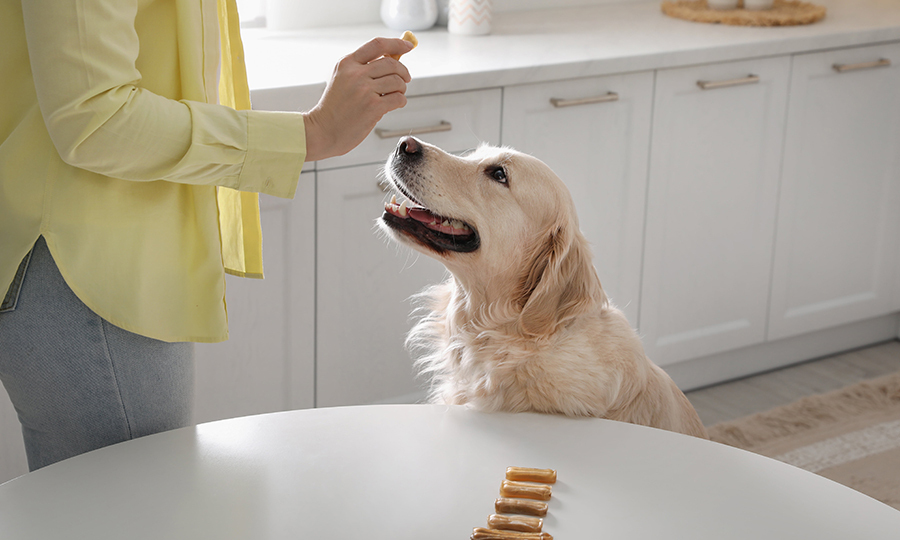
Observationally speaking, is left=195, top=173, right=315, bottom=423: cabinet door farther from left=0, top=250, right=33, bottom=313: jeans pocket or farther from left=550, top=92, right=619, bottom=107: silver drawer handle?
left=0, top=250, right=33, bottom=313: jeans pocket

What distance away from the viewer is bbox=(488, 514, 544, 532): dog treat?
0.85m

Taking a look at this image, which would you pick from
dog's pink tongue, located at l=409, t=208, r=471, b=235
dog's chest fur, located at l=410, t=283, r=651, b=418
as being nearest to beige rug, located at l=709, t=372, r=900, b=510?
dog's chest fur, located at l=410, t=283, r=651, b=418

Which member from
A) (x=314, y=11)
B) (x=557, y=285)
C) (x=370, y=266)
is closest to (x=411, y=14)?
(x=314, y=11)

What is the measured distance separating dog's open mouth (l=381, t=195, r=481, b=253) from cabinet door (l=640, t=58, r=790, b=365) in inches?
51.3

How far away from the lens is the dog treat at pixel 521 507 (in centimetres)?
86

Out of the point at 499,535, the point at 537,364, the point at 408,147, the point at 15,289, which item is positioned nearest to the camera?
the point at 499,535

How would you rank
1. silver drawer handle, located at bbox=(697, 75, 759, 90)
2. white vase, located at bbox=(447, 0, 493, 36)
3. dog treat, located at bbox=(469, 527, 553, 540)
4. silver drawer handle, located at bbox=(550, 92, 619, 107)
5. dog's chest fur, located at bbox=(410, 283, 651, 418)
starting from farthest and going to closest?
white vase, located at bbox=(447, 0, 493, 36) < silver drawer handle, located at bbox=(697, 75, 759, 90) < silver drawer handle, located at bbox=(550, 92, 619, 107) < dog's chest fur, located at bbox=(410, 283, 651, 418) < dog treat, located at bbox=(469, 527, 553, 540)

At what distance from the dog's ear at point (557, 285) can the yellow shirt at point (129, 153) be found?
450 mm

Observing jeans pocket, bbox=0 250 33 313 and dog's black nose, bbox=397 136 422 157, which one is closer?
jeans pocket, bbox=0 250 33 313

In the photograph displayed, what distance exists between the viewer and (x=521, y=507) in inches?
34.0

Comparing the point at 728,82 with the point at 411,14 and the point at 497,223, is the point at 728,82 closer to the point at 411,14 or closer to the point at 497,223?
the point at 411,14

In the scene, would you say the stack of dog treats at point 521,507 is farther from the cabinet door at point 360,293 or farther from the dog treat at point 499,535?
the cabinet door at point 360,293

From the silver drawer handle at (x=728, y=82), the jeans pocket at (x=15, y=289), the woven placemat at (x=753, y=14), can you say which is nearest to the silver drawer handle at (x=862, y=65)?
the woven placemat at (x=753, y=14)

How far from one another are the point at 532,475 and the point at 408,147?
621 millimetres
